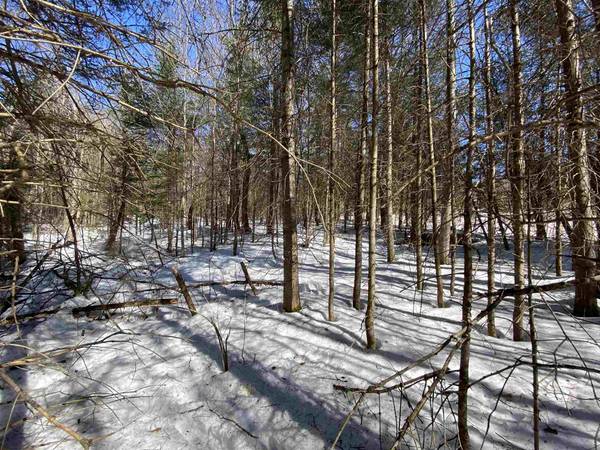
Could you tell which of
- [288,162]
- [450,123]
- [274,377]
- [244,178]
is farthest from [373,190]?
[244,178]

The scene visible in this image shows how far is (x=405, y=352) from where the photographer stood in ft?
13.5

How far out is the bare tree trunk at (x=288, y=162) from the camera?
15.6 feet

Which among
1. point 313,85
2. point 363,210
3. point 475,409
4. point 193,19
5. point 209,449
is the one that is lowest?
point 209,449

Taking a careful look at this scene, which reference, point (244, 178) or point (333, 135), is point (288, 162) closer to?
point (333, 135)

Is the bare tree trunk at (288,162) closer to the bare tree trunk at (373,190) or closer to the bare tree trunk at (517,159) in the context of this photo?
the bare tree trunk at (373,190)

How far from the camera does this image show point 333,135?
16.5ft

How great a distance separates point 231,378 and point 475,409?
8.90ft

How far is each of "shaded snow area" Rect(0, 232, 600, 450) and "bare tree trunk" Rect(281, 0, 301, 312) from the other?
511 mm

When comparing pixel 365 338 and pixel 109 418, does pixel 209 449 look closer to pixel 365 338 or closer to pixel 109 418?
pixel 109 418

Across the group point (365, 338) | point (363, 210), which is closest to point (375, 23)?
point (363, 210)

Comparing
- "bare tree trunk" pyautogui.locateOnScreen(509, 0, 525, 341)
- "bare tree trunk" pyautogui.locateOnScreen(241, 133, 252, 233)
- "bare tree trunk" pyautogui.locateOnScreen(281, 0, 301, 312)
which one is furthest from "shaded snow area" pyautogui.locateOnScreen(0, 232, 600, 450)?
"bare tree trunk" pyautogui.locateOnScreen(241, 133, 252, 233)

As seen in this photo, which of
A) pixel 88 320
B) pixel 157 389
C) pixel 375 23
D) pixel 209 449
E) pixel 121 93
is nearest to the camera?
pixel 121 93

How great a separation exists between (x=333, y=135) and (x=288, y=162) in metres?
0.84

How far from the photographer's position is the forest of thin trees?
153cm
